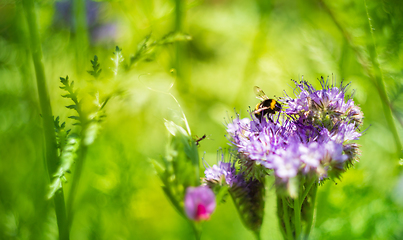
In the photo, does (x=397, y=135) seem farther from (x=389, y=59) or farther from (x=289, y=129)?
(x=289, y=129)

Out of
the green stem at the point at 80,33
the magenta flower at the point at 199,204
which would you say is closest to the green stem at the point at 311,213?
the magenta flower at the point at 199,204

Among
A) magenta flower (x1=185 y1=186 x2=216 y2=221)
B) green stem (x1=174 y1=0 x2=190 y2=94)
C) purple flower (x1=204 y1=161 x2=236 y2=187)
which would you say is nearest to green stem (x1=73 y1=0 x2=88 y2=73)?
green stem (x1=174 y1=0 x2=190 y2=94)

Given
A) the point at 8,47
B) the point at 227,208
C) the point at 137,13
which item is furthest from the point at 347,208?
the point at 8,47

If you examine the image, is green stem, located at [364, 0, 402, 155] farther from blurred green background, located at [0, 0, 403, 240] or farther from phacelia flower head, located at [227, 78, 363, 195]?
phacelia flower head, located at [227, 78, 363, 195]

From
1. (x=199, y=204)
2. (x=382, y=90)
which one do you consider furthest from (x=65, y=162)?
(x=382, y=90)

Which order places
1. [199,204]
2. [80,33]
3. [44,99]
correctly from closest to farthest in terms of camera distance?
1. [199,204]
2. [44,99]
3. [80,33]

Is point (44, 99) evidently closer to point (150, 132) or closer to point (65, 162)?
point (65, 162)
